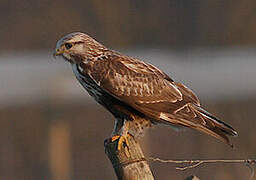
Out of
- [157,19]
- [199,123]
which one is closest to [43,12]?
[157,19]

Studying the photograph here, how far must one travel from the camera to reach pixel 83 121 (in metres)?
14.3

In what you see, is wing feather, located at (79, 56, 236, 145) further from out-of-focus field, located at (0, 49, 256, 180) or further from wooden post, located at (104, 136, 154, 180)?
out-of-focus field, located at (0, 49, 256, 180)

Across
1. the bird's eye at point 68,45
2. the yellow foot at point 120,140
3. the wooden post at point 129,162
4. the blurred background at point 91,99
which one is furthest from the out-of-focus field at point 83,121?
the wooden post at point 129,162

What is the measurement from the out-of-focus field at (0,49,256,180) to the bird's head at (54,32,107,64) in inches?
168

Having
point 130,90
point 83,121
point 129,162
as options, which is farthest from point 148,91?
point 83,121

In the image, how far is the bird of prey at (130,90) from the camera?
22.3 ft

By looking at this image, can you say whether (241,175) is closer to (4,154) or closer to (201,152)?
(201,152)

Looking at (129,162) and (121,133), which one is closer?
(129,162)

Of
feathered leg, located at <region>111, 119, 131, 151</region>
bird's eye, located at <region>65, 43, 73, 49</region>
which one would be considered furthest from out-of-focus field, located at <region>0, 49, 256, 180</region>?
bird's eye, located at <region>65, 43, 73, 49</region>

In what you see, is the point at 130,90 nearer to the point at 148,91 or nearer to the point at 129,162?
the point at 148,91

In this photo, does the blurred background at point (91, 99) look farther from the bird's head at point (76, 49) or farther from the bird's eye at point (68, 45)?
the bird's eye at point (68, 45)

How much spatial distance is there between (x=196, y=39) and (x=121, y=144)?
11.0 m

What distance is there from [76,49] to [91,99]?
674cm

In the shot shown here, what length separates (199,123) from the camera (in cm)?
666
